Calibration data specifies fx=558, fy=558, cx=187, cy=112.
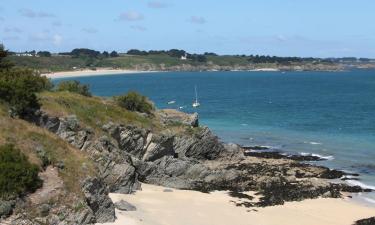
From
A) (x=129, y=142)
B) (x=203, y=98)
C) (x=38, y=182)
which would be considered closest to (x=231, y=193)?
(x=129, y=142)

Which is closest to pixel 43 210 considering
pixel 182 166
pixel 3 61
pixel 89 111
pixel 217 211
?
pixel 217 211

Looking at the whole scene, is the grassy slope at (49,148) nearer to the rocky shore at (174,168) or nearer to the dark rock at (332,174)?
the rocky shore at (174,168)

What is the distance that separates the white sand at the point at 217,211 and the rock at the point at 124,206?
449 millimetres

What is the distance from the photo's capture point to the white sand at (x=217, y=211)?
3085cm

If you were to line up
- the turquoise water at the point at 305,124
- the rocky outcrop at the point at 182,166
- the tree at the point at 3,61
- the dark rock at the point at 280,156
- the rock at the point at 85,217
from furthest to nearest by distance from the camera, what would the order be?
the turquoise water at the point at 305,124, the dark rock at the point at 280,156, the tree at the point at 3,61, the rocky outcrop at the point at 182,166, the rock at the point at 85,217

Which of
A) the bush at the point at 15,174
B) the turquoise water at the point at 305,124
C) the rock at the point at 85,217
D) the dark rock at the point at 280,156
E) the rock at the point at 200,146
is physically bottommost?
the turquoise water at the point at 305,124

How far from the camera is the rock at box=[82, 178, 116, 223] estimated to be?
27.5 metres

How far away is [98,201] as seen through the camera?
28031 mm

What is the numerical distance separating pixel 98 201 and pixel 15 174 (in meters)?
4.53

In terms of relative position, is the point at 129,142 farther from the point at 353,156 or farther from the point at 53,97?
the point at 353,156

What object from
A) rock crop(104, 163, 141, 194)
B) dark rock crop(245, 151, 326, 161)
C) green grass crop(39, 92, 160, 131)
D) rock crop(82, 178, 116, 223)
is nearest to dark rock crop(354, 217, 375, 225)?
rock crop(104, 163, 141, 194)

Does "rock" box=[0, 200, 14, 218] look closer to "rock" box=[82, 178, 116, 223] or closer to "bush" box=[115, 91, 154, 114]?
"rock" box=[82, 178, 116, 223]

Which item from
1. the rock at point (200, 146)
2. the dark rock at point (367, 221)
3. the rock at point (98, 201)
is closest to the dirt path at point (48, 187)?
the rock at point (98, 201)

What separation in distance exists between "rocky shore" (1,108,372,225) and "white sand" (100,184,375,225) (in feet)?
3.84
